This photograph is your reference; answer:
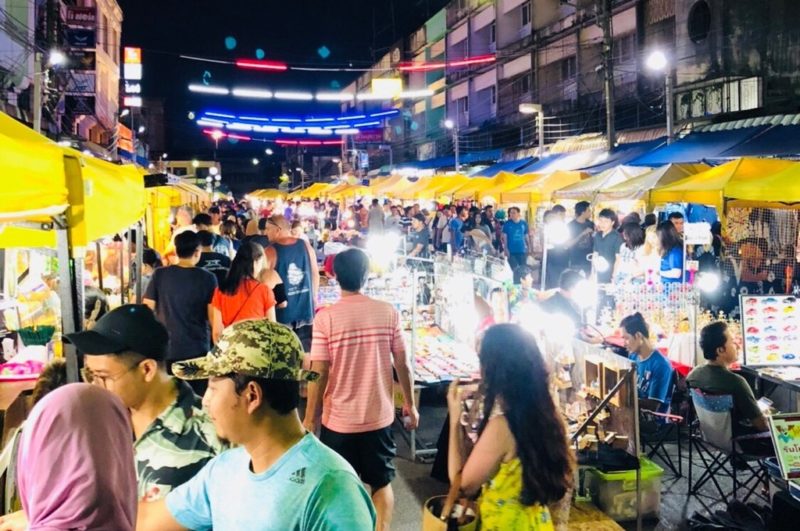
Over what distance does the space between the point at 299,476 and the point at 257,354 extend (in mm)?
359

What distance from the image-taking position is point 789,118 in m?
15.2

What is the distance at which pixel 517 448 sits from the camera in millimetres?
3305

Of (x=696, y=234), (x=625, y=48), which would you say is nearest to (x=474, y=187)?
(x=625, y=48)

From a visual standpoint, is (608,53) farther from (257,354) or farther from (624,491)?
(257,354)

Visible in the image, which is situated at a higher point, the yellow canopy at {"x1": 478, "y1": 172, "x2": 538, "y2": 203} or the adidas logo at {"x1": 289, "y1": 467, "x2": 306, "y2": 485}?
the yellow canopy at {"x1": 478, "y1": 172, "x2": 538, "y2": 203}

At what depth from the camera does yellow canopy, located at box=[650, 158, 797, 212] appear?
10.2 m

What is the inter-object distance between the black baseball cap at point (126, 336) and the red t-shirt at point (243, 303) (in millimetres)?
3148

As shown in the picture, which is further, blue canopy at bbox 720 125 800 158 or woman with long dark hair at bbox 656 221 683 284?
blue canopy at bbox 720 125 800 158

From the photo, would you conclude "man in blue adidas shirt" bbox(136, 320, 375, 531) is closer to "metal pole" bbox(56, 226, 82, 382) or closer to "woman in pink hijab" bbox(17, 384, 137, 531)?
"woman in pink hijab" bbox(17, 384, 137, 531)

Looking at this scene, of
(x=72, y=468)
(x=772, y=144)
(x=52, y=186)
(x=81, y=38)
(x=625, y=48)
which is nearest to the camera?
(x=72, y=468)

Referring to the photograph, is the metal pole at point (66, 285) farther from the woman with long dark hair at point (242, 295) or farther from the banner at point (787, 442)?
the banner at point (787, 442)

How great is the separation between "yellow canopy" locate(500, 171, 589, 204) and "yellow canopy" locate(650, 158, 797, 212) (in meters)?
5.43

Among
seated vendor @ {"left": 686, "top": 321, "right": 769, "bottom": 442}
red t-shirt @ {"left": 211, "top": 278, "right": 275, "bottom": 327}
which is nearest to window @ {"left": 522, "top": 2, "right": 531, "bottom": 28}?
seated vendor @ {"left": 686, "top": 321, "right": 769, "bottom": 442}

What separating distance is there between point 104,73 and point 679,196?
48869mm
